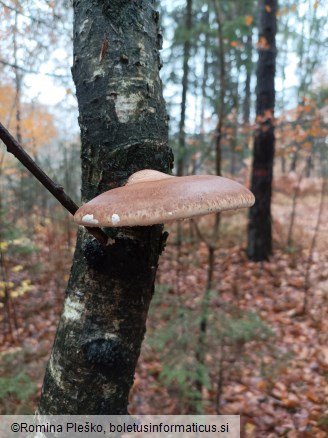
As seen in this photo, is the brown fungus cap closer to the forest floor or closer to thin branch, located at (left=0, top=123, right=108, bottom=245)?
thin branch, located at (left=0, top=123, right=108, bottom=245)

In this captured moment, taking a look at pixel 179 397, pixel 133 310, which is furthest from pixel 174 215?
pixel 179 397

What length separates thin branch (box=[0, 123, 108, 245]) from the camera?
89 cm

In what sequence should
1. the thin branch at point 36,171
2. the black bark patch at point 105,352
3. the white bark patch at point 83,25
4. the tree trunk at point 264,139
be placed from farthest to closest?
Answer: the tree trunk at point 264,139, the white bark patch at point 83,25, the black bark patch at point 105,352, the thin branch at point 36,171

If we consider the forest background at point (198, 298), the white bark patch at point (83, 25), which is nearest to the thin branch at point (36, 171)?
the white bark patch at point (83, 25)

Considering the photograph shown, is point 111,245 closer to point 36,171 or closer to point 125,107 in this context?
point 36,171

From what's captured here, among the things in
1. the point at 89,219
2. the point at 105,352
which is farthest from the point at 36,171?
the point at 105,352

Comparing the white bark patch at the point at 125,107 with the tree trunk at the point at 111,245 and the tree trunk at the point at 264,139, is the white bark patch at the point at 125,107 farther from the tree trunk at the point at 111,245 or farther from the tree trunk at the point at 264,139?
the tree trunk at the point at 264,139

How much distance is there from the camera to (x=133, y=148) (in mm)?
1101

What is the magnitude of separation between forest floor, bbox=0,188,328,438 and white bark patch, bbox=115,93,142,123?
9.30 ft

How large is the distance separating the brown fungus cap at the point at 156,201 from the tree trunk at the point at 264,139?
6.60m

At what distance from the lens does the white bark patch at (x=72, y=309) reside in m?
1.12

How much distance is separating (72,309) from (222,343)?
281 centimetres

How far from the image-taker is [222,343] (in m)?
3.57

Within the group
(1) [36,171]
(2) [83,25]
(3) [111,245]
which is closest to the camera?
(1) [36,171]
